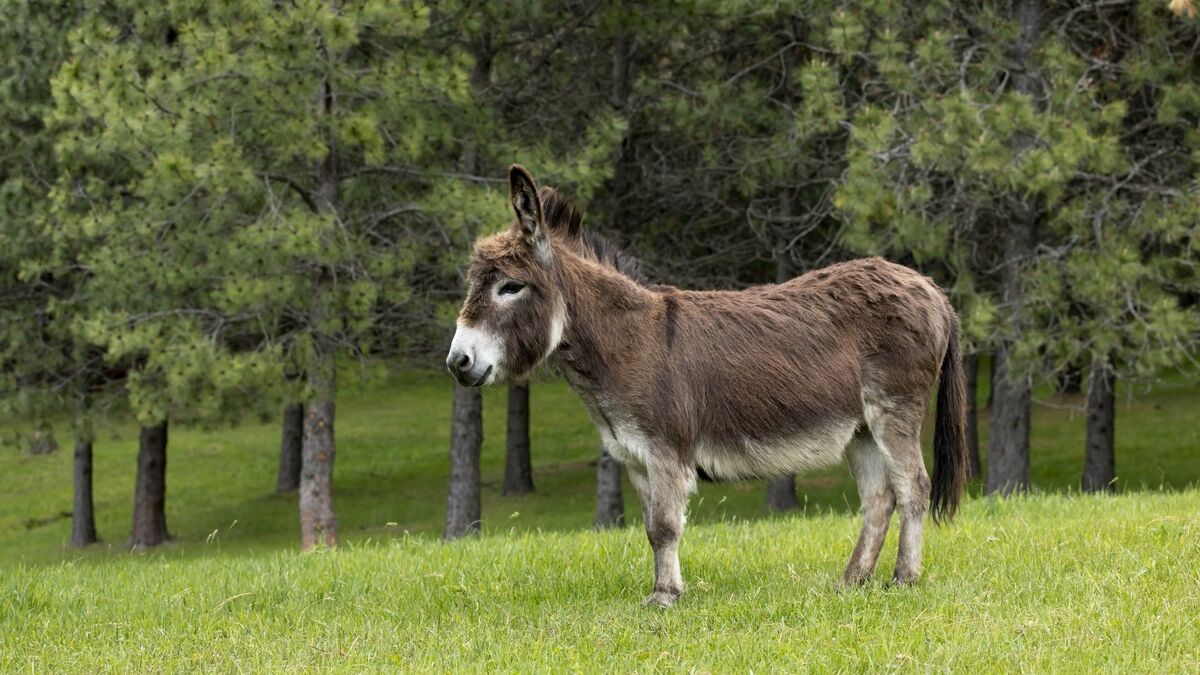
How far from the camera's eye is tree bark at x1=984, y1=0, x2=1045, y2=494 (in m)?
16.3

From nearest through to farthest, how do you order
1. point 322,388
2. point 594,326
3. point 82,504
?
point 594,326
point 322,388
point 82,504

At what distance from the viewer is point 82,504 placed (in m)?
25.3

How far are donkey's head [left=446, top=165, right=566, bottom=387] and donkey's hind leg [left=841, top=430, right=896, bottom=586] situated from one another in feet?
6.53

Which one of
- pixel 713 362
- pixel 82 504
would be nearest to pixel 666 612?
pixel 713 362

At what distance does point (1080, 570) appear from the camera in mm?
6914

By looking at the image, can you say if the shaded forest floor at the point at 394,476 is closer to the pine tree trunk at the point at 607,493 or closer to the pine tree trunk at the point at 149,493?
the pine tree trunk at the point at 149,493

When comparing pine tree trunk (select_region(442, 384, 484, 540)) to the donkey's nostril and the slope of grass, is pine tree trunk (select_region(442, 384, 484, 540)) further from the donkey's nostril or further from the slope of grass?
the donkey's nostril

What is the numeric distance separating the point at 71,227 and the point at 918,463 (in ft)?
45.7

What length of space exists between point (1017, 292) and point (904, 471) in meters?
10.2

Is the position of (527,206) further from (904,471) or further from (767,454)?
(904,471)

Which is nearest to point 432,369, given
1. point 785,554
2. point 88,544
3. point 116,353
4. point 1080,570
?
point 116,353

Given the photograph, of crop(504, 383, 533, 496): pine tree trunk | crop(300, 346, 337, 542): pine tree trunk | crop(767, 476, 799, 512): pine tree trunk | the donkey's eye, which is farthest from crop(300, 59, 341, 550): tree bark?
the donkey's eye

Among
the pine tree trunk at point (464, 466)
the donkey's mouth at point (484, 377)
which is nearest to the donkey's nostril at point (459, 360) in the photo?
the donkey's mouth at point (484, 377)

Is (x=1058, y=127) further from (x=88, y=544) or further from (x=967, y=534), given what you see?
(x=88, y=544)
